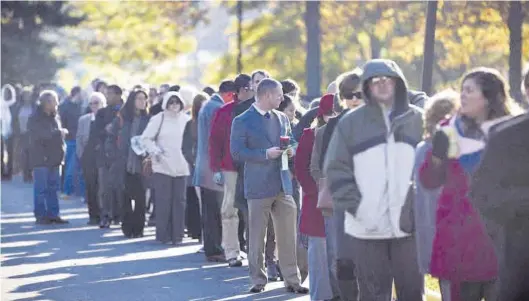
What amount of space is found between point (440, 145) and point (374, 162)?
491 mm

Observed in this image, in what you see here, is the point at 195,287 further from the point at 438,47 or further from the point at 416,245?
the point at 438,47

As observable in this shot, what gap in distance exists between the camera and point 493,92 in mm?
8922

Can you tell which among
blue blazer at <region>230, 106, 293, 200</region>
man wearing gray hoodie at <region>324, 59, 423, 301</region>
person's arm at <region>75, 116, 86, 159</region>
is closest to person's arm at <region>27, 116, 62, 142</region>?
person's arm at <region>75, 116, 86, 159</region>

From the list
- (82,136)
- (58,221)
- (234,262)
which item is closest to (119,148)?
(58,221)

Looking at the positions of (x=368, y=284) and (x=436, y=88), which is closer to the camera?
(x=368, y=284)

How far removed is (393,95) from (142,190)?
460 inches

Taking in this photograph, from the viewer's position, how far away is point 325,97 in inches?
473

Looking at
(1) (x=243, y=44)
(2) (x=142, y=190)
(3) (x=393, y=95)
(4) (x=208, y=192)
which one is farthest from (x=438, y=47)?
(3) (x=393, y=95)

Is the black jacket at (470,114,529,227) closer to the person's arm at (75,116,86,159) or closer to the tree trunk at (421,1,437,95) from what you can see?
the tree trunk at (421,1,437,95)

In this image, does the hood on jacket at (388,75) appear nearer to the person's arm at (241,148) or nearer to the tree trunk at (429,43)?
the person's arm at (241,148)

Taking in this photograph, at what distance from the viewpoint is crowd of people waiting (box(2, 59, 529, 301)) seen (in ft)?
27.8

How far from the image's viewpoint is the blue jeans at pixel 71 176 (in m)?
28.7

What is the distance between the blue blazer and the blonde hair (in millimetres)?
4778

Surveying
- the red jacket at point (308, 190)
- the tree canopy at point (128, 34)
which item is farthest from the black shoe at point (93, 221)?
the tree canopy at point (128, 34)
